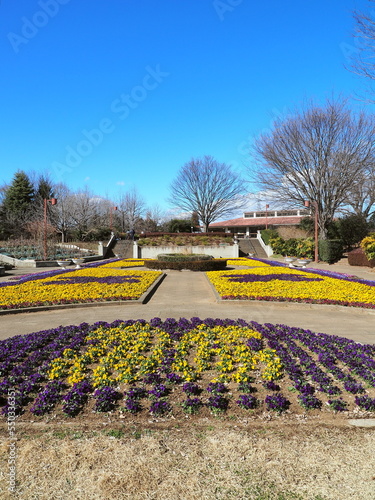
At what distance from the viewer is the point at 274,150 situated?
27.4m

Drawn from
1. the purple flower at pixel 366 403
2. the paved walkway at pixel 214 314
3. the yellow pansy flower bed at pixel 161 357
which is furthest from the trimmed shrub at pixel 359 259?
the purple flower at pixel 366 403

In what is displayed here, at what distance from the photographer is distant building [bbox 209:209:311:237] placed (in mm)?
52419

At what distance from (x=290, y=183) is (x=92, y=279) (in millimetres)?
20644

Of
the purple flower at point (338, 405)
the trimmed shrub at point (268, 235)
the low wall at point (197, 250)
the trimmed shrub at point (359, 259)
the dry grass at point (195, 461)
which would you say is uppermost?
the trimmed shrub at point (268, 235)

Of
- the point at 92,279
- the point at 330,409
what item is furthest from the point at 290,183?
the point at 330,409

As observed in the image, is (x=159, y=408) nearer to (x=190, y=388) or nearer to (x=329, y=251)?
(x=190, y=388)

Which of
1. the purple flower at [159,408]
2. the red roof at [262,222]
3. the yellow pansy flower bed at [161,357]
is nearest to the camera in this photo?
the purple flower at [159,408]

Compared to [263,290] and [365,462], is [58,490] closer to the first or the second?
[365,462]

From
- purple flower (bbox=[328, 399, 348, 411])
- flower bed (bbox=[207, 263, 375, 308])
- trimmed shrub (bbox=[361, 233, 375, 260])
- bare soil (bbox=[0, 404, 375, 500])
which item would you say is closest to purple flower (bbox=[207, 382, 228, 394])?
bare soil (bbox=[0, 404, 375, 500])

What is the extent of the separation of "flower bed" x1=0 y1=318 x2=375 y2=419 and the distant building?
4576cm

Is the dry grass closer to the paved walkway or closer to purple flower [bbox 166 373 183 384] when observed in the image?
purple flower [bbox 166 373 183 384]

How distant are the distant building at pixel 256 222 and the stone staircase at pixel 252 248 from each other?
47.2ft

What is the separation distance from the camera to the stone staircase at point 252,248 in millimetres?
32344

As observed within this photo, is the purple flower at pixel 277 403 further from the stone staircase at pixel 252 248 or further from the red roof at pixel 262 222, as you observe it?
the red roof at pixel 262 222
